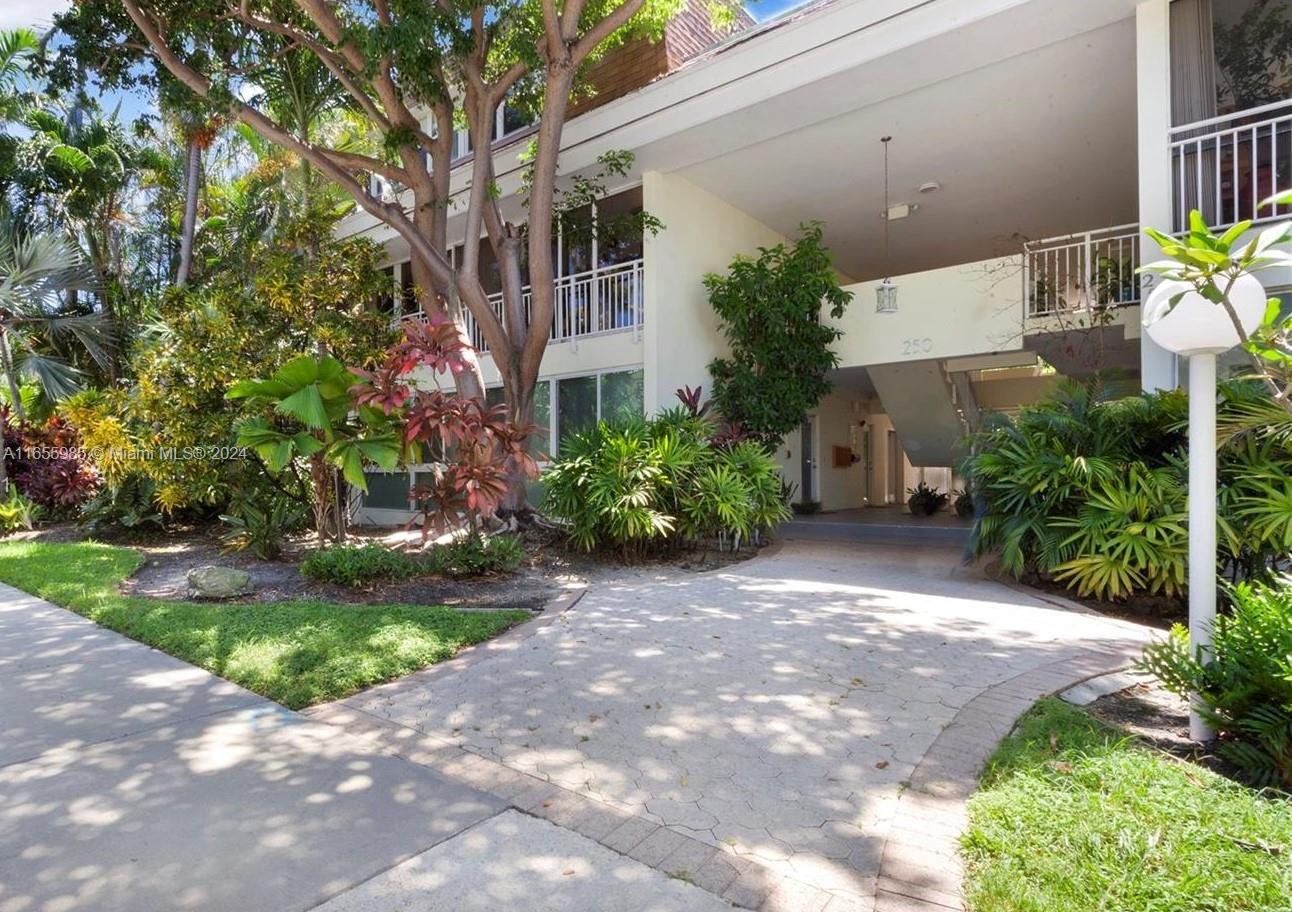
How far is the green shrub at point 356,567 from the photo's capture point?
7.66 metres

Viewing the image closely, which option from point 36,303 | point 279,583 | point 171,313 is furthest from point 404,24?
point 36,303

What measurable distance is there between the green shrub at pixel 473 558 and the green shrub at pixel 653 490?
1.05 m

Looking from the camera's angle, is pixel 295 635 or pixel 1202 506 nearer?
pixel 1202 506

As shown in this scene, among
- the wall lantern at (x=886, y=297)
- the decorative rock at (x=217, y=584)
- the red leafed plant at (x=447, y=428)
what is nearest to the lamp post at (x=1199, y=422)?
the red leafed plant at (x=447, y=428)

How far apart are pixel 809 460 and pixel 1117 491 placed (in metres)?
9.47

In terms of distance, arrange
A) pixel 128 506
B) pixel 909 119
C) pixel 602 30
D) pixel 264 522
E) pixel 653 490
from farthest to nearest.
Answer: pixel 128 506, pixel 909 119, pixel 264 522, pixel 602 30, pixel 653 490

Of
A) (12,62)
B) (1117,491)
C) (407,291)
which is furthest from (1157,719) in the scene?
(12,62)

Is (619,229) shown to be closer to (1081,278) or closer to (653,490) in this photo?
(653,490)

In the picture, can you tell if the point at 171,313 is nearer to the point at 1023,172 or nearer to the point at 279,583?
the point at 279,583

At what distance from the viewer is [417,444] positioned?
757 centimetres

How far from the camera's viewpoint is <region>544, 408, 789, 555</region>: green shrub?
28.1 ft

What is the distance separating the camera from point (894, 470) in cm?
1944

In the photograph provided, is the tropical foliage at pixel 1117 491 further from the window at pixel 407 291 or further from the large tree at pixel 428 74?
the window at pixel 407 291

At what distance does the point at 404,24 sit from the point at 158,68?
497 centimetres
